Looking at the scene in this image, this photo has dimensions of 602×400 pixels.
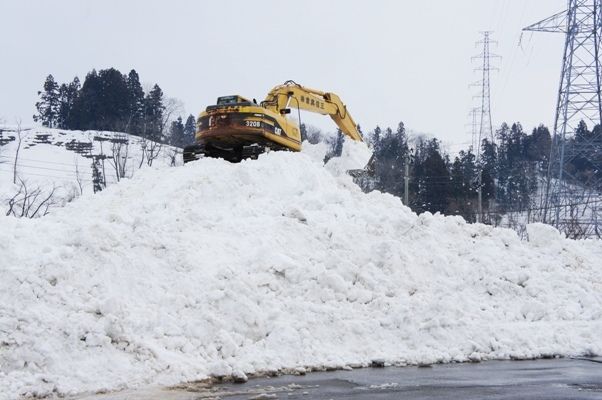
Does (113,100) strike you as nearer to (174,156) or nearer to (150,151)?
(150,151)

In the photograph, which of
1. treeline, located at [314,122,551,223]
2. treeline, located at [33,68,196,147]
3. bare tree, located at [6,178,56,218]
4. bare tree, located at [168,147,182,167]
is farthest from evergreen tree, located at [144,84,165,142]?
bare tree, located at [6,178,56,218]

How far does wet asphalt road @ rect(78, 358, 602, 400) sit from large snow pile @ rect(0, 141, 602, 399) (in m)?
0.44

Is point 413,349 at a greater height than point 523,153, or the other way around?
point 523,153

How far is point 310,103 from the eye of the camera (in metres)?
18.6

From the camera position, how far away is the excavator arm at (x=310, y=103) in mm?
17875

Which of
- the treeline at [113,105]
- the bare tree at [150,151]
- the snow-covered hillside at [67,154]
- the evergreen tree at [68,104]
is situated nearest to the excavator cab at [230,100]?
the bare tree at [150,151]

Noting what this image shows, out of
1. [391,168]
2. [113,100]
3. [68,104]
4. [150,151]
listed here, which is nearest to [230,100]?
[150,151]

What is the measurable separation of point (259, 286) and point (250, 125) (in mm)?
6911

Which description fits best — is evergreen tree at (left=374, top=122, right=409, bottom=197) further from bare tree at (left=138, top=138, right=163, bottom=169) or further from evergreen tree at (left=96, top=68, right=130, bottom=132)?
evergreen tree at (left=96, top=68, right=130, bottom=132)

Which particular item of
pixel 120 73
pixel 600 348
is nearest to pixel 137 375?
pixel 600 348

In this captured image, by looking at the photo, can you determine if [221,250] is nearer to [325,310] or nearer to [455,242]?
[325,310]

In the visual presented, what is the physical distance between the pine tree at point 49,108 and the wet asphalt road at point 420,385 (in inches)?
2543

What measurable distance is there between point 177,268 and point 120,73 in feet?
179

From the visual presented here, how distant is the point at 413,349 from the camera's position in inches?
364
